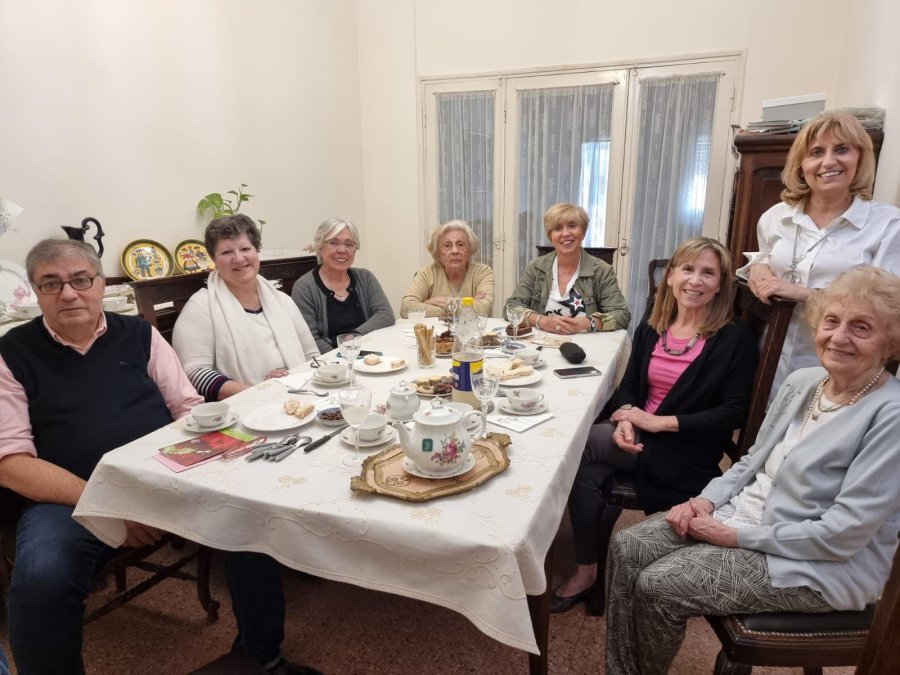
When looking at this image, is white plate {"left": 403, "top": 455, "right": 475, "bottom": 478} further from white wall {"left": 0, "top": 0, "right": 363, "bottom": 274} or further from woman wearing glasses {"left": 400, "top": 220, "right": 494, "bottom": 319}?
white wall {"left": 0, "top": 0, "right": 363, "bottom": 274}

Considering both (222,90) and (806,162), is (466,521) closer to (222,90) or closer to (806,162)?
(806,162)

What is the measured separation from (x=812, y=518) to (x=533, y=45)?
4068 mm

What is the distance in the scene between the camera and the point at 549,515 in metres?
1.12

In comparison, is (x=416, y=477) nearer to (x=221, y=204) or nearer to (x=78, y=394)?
(x=78, y=394)

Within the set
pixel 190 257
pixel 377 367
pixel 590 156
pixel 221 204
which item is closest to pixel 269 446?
pixel 377 367

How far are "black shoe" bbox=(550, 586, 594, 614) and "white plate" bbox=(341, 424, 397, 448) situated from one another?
3.08 feet

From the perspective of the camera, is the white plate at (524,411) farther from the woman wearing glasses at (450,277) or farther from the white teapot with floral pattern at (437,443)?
the woman wearing glasses at (450,277)

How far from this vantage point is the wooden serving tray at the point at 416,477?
1.08 meters

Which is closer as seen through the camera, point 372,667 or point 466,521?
point 466,521

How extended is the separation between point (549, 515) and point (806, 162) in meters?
1.64

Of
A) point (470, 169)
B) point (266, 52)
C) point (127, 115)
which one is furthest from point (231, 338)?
point (470, 169)

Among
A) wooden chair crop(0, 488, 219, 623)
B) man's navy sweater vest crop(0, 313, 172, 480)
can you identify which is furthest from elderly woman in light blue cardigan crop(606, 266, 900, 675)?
man's navy sweater vest crop(0, 313, 172, 480)

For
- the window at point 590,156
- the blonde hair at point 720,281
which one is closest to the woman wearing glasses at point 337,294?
the blonde hair at point 720,281

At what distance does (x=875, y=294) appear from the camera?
3.83 feet
